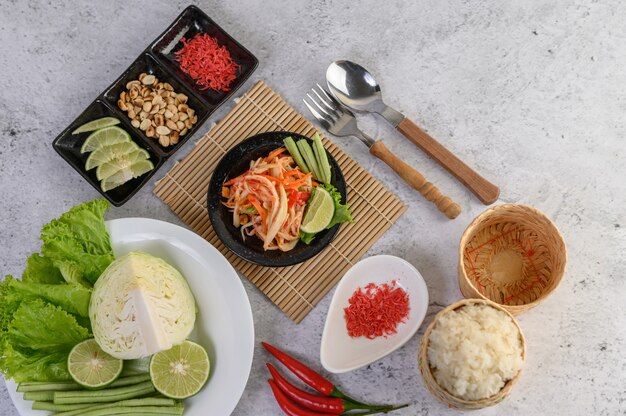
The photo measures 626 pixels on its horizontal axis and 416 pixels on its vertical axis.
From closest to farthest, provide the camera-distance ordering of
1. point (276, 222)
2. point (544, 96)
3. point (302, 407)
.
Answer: point (276, 222) < point (302, 407) < point (544, 96)

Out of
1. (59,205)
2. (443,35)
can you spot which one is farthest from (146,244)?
(443,35)

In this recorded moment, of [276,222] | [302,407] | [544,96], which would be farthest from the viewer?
[544,96]

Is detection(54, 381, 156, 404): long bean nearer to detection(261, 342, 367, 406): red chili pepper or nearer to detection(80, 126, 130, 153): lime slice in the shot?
detection(261, 342, 367, 406): red chili pepper

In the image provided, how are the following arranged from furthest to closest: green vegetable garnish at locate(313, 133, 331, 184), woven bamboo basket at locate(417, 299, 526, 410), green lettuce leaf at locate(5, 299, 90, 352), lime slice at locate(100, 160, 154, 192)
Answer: lime slice at locate(100, 160, 154, 192) < green vegetable garnish at locate(313, 133, 331, 184) < green lettuce leaf at locate(5, 299, 90, 352) < woven bamboo basket at locate(417, 299, 526, 410)

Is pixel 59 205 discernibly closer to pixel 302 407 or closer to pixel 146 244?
pixel 146 244

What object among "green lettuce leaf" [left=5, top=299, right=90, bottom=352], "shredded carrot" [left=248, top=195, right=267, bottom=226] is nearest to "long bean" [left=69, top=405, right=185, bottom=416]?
"green lettuce leaf" [left=5, top=299, right=90, bottom=352]

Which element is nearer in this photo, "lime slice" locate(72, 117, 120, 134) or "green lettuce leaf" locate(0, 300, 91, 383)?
"green lettuce leaf" locate(0, 300, 91, 383)

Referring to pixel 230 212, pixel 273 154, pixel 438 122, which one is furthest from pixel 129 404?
pixel 438 122
